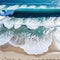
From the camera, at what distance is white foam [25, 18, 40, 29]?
0.94 meters

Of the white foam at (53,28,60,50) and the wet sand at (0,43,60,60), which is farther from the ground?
the white foam at (53,28,60,50)

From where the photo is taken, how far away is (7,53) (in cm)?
96

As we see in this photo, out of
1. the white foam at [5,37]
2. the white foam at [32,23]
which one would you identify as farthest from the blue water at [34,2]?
the white foam at [5,37]

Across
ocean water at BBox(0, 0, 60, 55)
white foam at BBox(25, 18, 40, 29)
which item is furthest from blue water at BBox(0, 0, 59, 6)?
white foam at BBox(25, 18, 40, 29)

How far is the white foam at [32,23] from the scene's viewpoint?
3.09 ft

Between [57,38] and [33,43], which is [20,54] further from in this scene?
[57,38]

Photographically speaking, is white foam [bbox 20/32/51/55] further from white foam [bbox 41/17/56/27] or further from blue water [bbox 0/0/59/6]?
blue water [bbox 0/0/59/6]

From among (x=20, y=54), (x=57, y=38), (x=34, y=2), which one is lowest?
(x=20, y=54)

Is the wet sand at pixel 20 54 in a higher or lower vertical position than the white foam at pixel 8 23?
lower

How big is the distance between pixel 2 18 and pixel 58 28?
1.23 feet

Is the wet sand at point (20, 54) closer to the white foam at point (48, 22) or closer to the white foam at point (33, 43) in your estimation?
the white foam at point (33, 43)

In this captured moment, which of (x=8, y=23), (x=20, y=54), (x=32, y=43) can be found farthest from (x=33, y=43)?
(x=8, y=23)

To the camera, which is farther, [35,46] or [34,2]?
[34,2]

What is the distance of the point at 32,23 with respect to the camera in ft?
3.11
